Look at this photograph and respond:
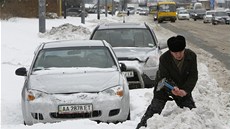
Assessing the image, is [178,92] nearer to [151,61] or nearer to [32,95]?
[32,95]

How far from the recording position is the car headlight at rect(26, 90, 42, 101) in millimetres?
6449

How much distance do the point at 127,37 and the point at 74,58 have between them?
11.8 feet

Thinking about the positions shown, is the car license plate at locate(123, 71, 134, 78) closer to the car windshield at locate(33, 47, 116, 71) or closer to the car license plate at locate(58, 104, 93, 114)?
the car windshield at locate(33, 47, 116, 71)

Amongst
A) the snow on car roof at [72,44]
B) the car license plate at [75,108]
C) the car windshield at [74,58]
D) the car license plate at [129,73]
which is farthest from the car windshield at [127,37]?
the car license plate at [75,108]

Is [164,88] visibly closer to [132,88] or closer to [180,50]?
[180,50]

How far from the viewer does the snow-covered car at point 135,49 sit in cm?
952

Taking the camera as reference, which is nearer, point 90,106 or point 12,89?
point 90,106

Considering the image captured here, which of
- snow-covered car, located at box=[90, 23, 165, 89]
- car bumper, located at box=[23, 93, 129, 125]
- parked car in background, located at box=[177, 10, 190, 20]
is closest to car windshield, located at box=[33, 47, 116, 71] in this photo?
car bumper, located at box=[23, 93, 129, 125]

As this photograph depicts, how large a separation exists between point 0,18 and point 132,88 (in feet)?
88.4

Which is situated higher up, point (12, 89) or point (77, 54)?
point (77, 54)

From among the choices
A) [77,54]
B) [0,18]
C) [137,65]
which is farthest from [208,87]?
[0,18]

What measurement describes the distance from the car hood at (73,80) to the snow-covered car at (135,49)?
90.9 inches

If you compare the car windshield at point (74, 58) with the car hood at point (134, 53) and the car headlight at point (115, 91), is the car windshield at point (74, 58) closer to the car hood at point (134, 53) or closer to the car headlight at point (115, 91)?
the car headlight at point (115, 91)

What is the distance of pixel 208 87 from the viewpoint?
9508 mm
